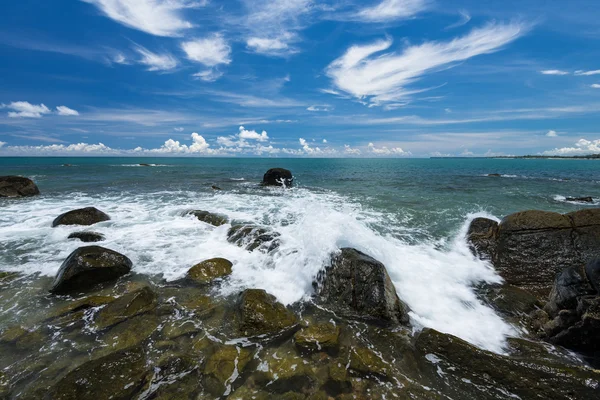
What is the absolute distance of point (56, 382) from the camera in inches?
174

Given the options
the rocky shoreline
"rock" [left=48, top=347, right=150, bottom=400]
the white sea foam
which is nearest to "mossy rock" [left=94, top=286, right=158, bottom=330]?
the rocky shoreline

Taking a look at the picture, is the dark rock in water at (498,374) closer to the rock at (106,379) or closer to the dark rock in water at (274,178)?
the rock at (106,379)

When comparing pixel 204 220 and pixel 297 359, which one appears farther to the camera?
pixel 204 220

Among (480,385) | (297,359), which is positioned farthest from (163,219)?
(480,385)

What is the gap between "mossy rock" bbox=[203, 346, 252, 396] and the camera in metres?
4.48

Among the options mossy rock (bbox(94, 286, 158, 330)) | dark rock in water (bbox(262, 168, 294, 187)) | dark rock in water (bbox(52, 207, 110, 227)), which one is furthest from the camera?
dark rock in water (bbox(262, 168, 294, 187))

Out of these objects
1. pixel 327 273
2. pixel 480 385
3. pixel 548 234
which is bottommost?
pixel 480 385

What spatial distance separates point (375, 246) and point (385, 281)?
11.3 ft

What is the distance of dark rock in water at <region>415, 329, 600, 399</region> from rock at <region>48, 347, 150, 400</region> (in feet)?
16.6

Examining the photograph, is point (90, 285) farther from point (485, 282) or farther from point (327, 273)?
point (485, 282)

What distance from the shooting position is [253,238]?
11102 millimetres

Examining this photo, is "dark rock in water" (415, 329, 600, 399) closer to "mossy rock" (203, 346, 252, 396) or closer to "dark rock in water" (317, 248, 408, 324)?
"dark rock in water" (317, 248, 408, 324)

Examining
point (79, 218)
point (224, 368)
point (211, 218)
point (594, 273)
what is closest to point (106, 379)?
point (224, 368)

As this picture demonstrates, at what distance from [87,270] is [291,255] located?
604cm
